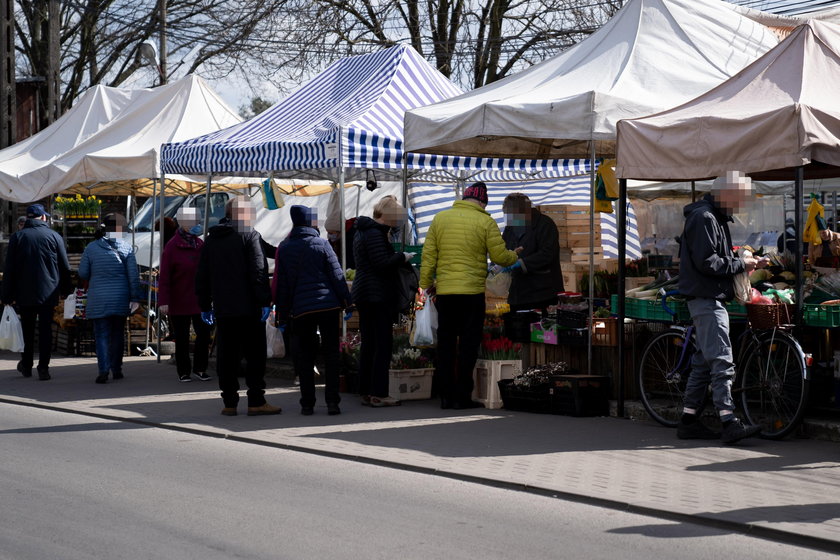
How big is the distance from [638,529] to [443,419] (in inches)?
169

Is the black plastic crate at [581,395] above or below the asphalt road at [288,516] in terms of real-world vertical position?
above

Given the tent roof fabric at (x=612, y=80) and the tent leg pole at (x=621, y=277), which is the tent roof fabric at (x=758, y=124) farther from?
the tent roof fabric at (x=612, y=80)

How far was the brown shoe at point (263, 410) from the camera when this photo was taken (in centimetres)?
1094

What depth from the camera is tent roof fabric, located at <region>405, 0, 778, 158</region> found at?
420 inches

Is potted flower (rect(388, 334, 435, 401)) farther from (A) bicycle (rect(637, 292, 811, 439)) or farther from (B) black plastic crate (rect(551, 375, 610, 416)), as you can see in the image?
(A) bicycle (rect(637, 292, 811, 439))

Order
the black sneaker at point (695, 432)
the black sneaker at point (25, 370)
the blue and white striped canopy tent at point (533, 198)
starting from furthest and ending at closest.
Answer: the blue and white striped canopy tent at point (533, 198) → the black sneaker at point (25, 370) → the black sneaker at point (695, 432)

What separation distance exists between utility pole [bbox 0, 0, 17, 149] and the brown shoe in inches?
513

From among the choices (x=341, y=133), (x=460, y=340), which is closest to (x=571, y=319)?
(x=460, y=340)

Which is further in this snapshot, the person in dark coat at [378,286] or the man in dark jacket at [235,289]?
the person in dark coat at [378,286]

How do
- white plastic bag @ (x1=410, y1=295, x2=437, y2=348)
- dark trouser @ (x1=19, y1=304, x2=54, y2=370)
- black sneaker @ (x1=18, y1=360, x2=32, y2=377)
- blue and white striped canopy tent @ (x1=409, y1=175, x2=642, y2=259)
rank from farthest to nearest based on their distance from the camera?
blue and white striped canopy tent @ (x1=409, y1=175, x2=642, y2=259), black sneaker @ (x1=18, y1=360, x2=32, y2=377), dark trouser @ (x1=19, y1=304, x2=54, y2=370), white plastic bag @ (x1=410, y1=295, x2=437, y2=348)

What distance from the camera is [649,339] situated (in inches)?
415

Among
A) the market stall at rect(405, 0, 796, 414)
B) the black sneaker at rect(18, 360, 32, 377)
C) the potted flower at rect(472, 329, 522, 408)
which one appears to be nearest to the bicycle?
the market stall at rect(405, 0, 796, 414)

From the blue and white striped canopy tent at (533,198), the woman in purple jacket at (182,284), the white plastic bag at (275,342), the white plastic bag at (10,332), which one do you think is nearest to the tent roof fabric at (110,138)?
the white plastic bag at (10,332)

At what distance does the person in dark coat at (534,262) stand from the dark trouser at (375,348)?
1438 millimetres
